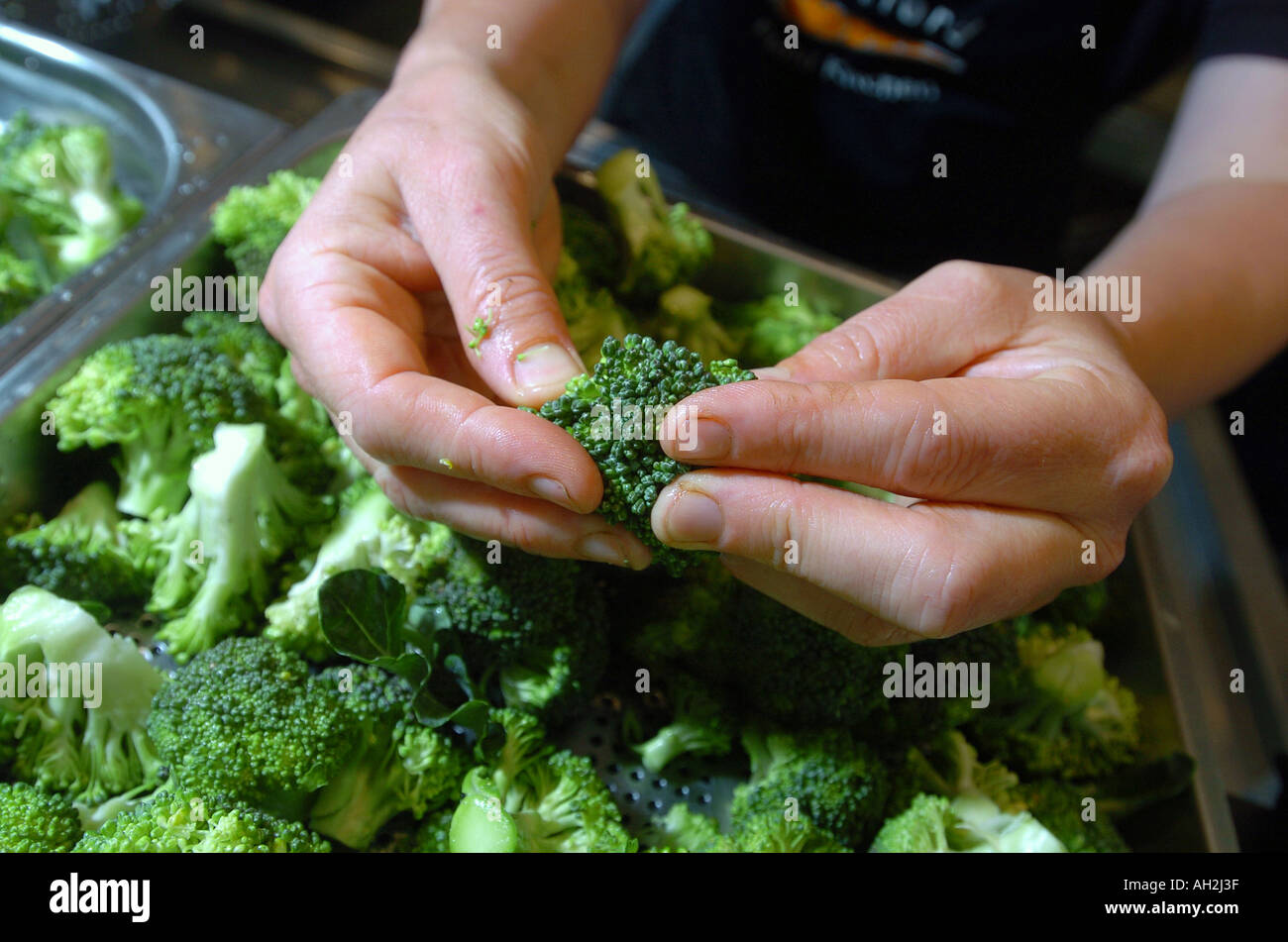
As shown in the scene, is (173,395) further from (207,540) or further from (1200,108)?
(1200,108)

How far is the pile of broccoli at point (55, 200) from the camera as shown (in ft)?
6.02

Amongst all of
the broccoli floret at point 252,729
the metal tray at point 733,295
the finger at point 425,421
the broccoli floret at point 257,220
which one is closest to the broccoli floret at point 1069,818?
Result: the metal tray at point 733,295

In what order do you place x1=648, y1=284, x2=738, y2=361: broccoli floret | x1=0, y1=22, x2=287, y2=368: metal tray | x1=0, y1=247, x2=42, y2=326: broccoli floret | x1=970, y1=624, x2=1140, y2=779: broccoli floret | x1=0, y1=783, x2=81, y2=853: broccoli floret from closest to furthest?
x1=0, y1=783, x2=81, y2=853: broccoli floret, x1=970, y1=624, x2=1140, y2=779: broccoli floret, x1=0, y1=247, x2=42, y2=326: broccoli floret, x1=648, y1=284, x2=738, y2=361: broccoli floret, x1=0, y1=22, x2=287, y2=368: metal tray

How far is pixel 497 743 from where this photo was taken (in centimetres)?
132

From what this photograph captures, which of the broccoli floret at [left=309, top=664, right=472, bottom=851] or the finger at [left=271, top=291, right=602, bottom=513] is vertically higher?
the finger at [left=271, top=291, right=602, bottom=513]

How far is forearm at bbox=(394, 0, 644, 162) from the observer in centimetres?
154

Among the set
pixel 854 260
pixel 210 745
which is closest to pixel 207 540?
pixel 210 745

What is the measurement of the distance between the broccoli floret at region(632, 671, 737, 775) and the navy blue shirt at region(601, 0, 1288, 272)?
1597 millimetres

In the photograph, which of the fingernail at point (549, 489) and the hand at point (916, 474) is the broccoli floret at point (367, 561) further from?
the hand at point (916, 474)

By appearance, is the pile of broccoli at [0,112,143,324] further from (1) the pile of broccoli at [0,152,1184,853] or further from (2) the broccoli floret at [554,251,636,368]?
(2) the broccoli floret at [554,251,636,368]

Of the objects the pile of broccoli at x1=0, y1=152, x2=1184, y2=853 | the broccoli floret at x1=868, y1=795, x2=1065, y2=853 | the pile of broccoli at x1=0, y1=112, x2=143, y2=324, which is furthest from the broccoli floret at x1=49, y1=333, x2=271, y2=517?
the broccoli floret at x1=868, y1=795, x2=1065, y2=853

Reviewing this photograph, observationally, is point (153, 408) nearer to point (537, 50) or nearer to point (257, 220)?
point (257, 220)
